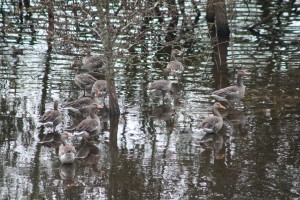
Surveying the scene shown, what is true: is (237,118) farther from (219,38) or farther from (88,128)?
(219,38)

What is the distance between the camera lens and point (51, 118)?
15.9 metres

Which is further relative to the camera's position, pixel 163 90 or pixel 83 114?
pixel 163 90

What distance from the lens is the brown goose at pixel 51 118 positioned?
52.2 ft

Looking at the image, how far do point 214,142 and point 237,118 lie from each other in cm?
190

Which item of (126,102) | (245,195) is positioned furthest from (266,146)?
(126,102)

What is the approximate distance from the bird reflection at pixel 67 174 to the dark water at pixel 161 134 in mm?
20

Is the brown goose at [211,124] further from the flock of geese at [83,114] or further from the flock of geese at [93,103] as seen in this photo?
the flock of geese at [83,114]

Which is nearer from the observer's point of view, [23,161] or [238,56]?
[23,161]

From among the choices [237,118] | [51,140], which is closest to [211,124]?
[237,118]

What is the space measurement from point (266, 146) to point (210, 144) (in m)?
1.18

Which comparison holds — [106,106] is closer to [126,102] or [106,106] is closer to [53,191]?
[126,102]

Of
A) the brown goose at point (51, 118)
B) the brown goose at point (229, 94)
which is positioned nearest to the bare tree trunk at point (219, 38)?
the brown goose at point (229, 94)

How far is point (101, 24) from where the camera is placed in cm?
1631

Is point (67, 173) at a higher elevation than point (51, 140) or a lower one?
lower
